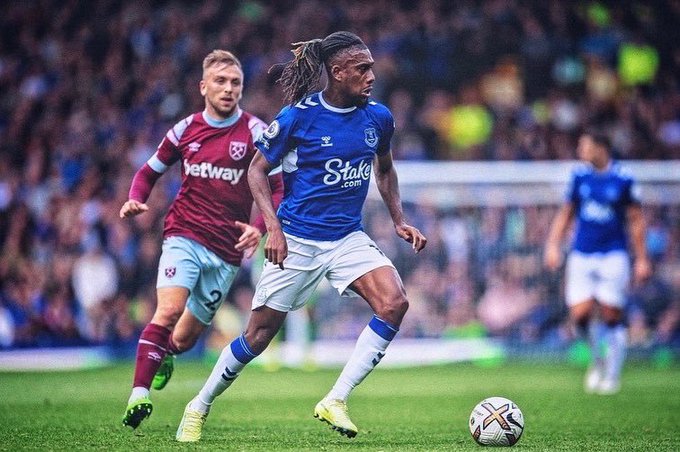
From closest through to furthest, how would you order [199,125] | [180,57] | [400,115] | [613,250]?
1. [199,125]
2. [613,250]
3. [400,115]
4. [180,57]

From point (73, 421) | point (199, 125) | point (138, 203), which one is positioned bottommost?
point (73, 421)

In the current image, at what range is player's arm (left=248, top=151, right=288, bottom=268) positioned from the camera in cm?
768

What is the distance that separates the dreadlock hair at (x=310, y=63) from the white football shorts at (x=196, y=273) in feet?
5.33

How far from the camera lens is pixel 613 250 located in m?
13.6

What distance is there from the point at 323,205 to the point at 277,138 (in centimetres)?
55

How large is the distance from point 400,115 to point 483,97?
5.80 ft

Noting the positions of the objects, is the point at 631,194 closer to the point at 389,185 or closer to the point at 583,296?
the point at 583,296

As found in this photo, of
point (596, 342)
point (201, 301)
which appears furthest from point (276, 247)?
point (596, 342)

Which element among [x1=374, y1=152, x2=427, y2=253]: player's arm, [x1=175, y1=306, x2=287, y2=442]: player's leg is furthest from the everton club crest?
[x1=175, y1=306, x2=287, y2=442]: player's leg

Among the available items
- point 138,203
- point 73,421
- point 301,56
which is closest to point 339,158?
point 301,56

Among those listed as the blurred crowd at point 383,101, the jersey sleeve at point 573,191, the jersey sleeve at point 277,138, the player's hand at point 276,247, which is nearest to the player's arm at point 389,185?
the jersey sleeve at point 277,138

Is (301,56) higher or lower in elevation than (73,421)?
higher

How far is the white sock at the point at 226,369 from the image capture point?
8.04 m

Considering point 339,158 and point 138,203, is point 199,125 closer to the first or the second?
point 138,203
